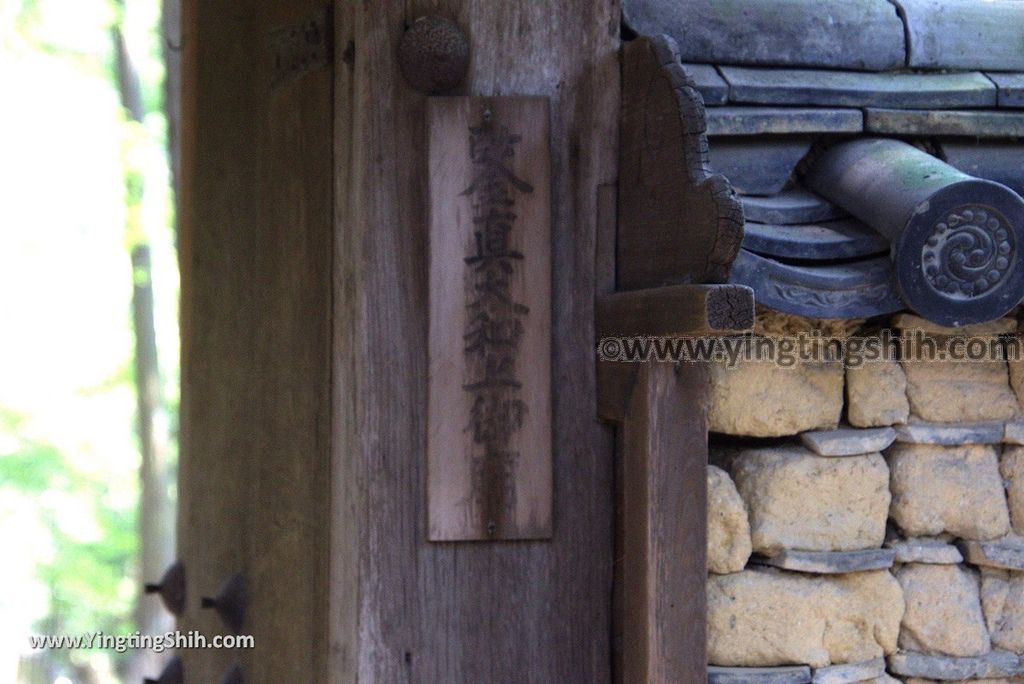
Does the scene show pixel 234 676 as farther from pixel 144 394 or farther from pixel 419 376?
pixel 144 394

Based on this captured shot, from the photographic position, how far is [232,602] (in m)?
2.58

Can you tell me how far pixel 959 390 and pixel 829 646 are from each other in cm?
52

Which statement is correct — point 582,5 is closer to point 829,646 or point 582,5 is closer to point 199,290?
point 829,646

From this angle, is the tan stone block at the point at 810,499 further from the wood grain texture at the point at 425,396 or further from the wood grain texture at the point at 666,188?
the wood grain texture at the point at 666,188

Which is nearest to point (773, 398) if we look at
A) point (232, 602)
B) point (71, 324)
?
point (232, 602)

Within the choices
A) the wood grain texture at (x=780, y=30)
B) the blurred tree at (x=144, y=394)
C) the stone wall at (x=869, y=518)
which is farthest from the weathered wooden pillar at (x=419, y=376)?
the blurred tree at (x=144, y=394)

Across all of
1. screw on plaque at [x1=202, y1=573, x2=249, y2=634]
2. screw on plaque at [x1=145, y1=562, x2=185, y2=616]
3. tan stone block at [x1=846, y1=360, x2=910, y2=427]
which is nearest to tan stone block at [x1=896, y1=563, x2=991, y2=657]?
tan stone block at [x1=846, y1=360, x2=910, y2=427]

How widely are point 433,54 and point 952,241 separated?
88cm

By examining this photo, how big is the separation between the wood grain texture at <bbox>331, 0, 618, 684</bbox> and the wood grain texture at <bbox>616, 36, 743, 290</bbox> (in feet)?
0.18

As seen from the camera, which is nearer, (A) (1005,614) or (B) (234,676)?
(A) (1005,614)

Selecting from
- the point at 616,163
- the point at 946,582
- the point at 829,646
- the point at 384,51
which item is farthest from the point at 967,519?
the point at 384,51

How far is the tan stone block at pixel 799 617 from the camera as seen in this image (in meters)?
1.88

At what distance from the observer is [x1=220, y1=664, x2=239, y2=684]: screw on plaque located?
2.56 meters

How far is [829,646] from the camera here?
1910mm
